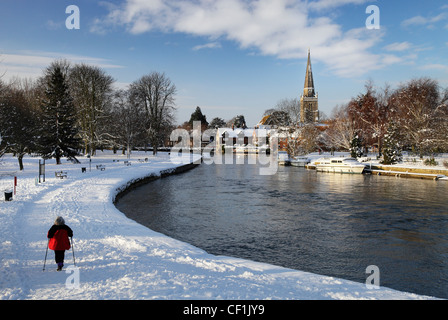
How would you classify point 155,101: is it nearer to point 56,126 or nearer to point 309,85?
point 56,126

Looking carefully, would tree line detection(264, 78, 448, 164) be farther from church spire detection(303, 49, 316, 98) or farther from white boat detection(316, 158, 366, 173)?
church spire detection(303, 49, 316, 98)

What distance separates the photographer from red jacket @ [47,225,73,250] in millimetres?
7652

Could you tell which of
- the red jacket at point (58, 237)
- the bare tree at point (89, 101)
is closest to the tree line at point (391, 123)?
the bare tree at point (89, 101)

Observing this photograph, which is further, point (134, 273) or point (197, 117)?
point (197, 117)

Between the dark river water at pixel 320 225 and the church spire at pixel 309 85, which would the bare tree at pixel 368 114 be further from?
Result: the church spire at pixel 309 85

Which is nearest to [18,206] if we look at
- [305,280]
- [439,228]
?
[305,280]

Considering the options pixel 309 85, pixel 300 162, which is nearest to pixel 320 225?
pixel 300 162

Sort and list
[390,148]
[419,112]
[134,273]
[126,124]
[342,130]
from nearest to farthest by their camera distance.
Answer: [134,273] → [390,148] → [419,112] → [126,124] → [342,130]

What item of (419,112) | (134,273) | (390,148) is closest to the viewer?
(134,273)

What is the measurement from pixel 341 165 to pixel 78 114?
37.3 meters

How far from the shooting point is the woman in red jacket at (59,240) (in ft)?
25.1

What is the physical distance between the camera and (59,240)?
25.2 ft

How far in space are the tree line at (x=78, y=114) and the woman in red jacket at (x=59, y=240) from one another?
63.7 ft
